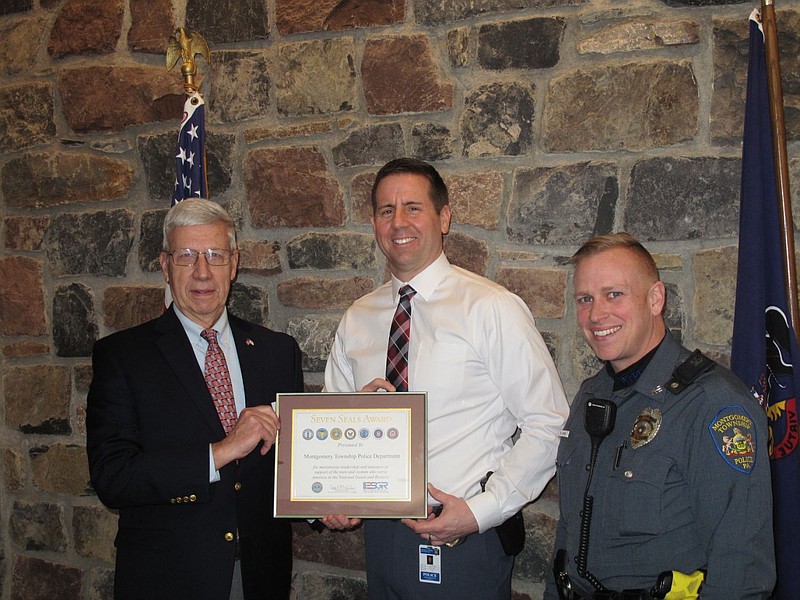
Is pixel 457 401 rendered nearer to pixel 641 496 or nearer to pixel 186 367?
pixel 641 496

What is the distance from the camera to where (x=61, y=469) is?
3.26 metres

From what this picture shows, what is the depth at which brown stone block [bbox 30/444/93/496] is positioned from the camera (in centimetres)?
323

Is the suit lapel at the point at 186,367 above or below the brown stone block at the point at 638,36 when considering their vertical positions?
below

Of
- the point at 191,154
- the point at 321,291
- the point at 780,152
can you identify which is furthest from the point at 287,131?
the point at 780,152

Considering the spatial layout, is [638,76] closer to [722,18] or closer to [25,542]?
[722,18]

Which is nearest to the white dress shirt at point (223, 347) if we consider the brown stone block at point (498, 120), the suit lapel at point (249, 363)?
the suit lapel at point (249, 363)

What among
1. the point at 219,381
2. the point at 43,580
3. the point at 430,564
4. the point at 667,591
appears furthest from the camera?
the point at 43,580

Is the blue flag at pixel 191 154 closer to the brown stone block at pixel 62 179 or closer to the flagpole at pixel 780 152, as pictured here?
the brown stone block at pixel 62 179

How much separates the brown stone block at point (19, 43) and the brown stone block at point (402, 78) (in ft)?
5.32

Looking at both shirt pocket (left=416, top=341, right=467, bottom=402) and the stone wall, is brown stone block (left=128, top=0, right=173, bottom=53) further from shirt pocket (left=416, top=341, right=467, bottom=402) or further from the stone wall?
shirt pocket (left=416, top=341, right=467, bottom=402)

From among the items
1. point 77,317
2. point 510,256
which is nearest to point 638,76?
point 510,256

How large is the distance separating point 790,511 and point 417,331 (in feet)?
4.16

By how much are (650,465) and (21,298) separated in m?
2.87

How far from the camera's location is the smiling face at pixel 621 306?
1.91m
